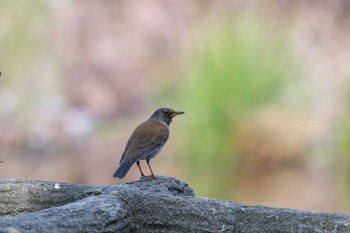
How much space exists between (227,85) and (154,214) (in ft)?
35.5

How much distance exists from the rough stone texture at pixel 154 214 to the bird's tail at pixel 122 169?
1366 millimetres

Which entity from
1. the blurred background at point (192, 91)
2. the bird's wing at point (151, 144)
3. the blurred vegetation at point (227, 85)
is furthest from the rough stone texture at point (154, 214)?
the blurred vegetation at point (227, 85)

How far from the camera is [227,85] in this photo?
611 inches

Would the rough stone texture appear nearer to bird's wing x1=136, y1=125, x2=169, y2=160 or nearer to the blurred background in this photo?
bird's wing x1=136, y1=125, x2=169, y2=160

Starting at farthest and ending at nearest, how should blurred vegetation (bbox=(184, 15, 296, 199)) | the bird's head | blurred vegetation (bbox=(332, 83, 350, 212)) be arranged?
blurred vegetation (bbox=(184, 15, 296, 199)) → blurred vegetation (bbox=(332, 83, 350, 212)) → the bird's head

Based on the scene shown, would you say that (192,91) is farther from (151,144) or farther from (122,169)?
(122,169)

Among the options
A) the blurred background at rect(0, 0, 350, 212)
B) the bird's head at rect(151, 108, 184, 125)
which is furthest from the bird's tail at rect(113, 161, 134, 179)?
the blurred background at rect(0, 0, 350, 212)

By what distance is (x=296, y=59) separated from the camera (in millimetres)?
16938

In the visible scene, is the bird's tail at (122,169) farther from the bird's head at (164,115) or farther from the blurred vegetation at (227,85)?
the blurred vegetation at (227,85)

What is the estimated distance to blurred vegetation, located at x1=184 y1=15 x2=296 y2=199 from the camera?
14.8 meters

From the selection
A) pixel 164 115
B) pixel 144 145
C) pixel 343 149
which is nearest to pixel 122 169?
pixel 144 145

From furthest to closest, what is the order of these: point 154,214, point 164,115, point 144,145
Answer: point 164,115 < point 144,145 < point 154,214

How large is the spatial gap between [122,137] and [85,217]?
38.1 feet

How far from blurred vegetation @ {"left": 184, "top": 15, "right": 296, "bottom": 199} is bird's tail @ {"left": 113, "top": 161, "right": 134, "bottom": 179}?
721cm
